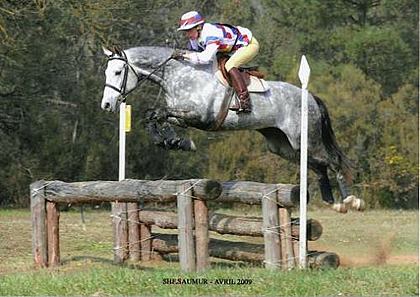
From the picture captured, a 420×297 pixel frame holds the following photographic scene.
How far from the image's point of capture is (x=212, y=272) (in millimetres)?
8805

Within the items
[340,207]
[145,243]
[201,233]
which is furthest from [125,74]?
[340,207]

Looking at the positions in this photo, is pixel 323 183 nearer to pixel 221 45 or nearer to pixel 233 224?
pixel 233 224

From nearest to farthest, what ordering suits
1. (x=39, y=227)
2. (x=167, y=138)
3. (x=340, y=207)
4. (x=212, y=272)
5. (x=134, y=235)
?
1. (x=212, y=272)
2. (x=167, y=138)
3. (x=39, y=227)
4. (x=340, y=207)
5. (x=134, y=235)

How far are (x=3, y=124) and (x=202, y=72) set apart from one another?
595 inches

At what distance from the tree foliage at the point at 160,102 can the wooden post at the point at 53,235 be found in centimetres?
1179

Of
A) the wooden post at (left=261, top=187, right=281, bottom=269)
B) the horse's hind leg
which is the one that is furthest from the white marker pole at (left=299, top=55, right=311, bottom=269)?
the horse's hind leg

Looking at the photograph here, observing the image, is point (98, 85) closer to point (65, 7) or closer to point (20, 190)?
point (20, 190)

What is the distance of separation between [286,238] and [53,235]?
112 inches

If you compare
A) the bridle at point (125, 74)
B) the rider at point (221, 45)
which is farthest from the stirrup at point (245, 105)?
the bridle at point (125, 74)

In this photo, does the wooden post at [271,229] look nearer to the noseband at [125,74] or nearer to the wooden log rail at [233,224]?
the wooden log rail at [233,224]

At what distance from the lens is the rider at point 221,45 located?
Answer: 9977 mm

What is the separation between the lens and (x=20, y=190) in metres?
24.2

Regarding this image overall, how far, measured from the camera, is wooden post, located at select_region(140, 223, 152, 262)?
11008mm

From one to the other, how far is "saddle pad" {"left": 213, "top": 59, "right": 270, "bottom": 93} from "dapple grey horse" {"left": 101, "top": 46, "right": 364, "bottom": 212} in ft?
0.16
